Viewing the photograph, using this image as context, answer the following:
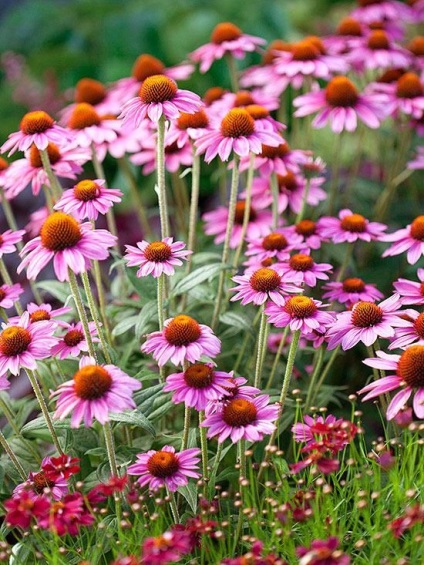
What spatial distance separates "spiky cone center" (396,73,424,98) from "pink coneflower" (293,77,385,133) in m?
0.14

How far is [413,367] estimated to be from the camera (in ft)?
4.09

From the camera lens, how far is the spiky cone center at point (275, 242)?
1640 millimetres

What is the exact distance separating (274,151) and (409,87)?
502 mm

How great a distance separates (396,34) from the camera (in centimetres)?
244

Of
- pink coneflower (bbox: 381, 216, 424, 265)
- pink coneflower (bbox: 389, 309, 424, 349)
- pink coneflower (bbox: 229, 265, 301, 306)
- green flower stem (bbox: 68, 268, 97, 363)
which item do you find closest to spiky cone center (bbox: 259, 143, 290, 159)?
pink coneflower (bbox: 381, 216, 424, 265)

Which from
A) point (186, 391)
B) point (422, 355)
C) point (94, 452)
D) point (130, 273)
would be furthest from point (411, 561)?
point (130, 273)

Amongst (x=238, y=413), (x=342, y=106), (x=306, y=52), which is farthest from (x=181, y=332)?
(x=306, y=52)

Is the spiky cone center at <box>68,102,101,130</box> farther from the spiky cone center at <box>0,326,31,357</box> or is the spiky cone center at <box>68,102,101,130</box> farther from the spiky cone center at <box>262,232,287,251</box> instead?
the spiky cone center at <box>0,326,31,357</box>

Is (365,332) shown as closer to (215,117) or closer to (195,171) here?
(195,171)

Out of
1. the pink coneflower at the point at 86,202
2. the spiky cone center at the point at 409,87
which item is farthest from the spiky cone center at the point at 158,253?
the spiky cone center at the point at 409,87

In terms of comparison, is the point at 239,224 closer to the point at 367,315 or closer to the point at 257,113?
the point at 257,113

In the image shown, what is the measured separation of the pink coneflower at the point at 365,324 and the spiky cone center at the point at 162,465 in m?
0.33

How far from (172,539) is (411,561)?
363mm

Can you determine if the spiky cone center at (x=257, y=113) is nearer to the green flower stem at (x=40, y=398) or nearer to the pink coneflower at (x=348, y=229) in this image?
the pink coneflower at (x=348, y=229)
